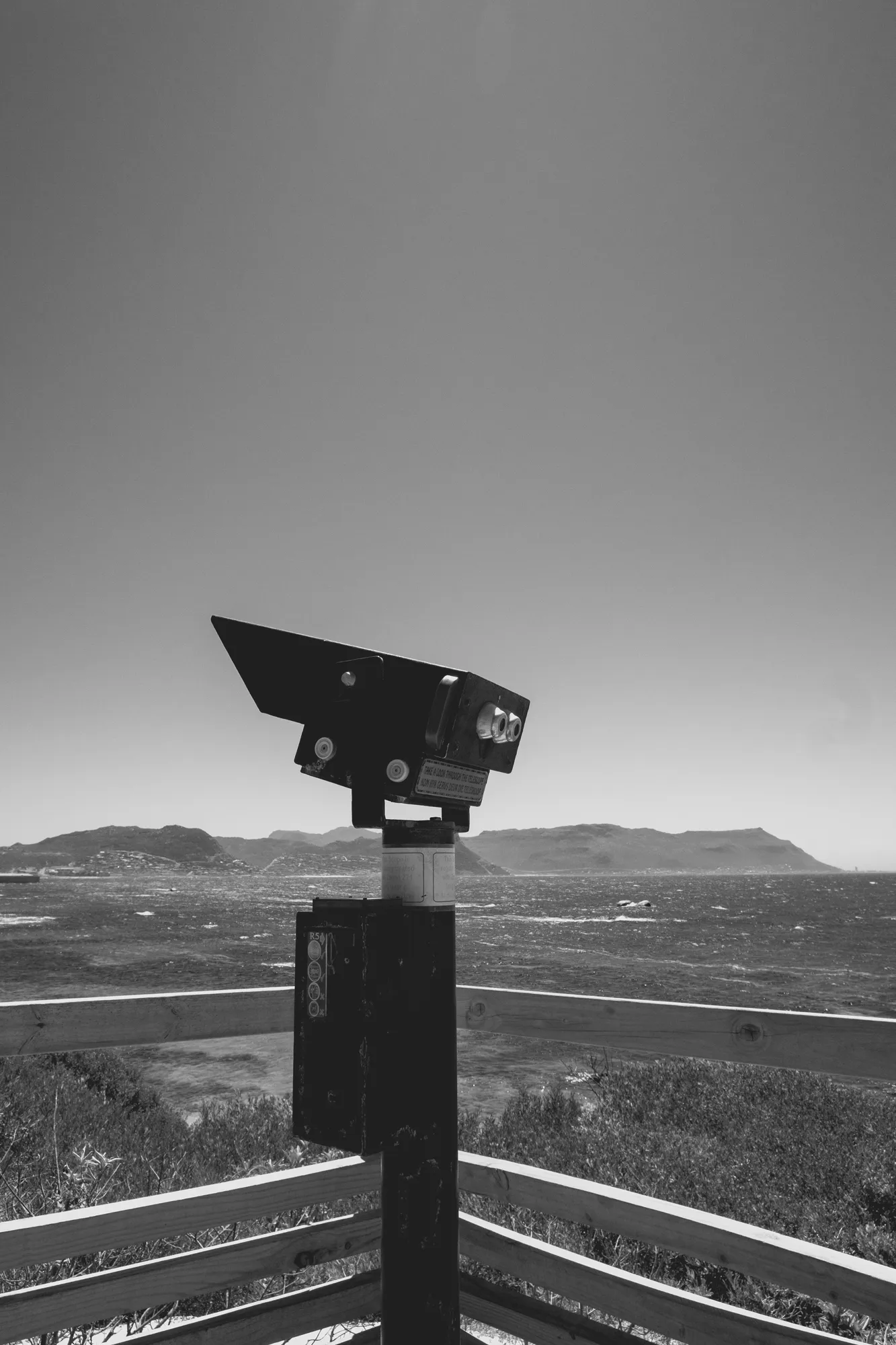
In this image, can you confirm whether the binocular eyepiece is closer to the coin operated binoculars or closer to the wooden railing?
the coin operated binoculars

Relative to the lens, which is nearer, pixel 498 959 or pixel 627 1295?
pixel 627 1295

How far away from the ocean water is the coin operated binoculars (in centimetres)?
42

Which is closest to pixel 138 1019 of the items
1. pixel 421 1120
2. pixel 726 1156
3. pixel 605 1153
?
pixel 421 1120

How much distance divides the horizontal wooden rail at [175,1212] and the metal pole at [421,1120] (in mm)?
690

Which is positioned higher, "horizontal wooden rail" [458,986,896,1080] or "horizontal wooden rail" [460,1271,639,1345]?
"horizontal wooden rail" [458,986,896,1080]

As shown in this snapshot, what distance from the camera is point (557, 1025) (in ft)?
8.42

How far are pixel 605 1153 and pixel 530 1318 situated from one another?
3.89 m

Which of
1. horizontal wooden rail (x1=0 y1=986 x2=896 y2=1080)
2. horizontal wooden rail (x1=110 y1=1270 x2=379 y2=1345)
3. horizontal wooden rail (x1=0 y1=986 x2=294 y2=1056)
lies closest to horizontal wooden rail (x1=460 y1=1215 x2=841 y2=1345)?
horizontal wooden rail (x1=110 y1=1270 x2=379 y2=1345)

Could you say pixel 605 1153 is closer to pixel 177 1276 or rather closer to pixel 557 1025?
pixel 557 1025

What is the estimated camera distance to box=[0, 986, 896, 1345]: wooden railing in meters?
1.98

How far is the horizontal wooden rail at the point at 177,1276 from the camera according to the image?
1.96 metres

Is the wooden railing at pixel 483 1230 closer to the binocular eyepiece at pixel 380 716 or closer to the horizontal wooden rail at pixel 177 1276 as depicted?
the horizontal wooden rail at pixel 177 1276

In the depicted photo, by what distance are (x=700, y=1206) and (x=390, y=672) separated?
4585 mm

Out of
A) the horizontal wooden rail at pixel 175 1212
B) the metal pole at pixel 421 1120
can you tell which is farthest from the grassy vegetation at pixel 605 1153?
the metal pole at pixel 421 1120
